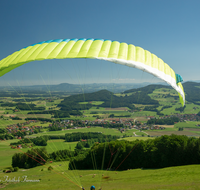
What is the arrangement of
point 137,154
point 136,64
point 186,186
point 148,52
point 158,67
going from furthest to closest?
point 137,154 → point 186,186 → point 148,52 → point 158,67 → point 136,64

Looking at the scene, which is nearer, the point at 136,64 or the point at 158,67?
the point at 136,64

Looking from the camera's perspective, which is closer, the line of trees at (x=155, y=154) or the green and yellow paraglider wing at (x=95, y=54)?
the green and yellow paraglider wing at (x=95, y=54)

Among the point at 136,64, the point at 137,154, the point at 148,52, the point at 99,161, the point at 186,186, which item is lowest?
the point at 99,161

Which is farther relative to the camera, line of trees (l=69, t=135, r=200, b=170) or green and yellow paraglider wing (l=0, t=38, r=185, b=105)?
line of trees (l=69, t=135, r=200, b=170)

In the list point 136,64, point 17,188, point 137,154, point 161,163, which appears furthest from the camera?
point 137,154

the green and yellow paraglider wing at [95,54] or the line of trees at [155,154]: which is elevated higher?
the green and yellow paraglider wing at [95,54]

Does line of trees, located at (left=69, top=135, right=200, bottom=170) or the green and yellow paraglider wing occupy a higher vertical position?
the green and yellow paraglider wing

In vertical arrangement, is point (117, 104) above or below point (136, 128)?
above

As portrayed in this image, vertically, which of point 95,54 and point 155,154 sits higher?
point 95,54

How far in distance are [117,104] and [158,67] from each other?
114953mm

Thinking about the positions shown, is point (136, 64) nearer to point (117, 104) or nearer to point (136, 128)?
point (136, 128)

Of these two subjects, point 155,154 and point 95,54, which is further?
point 155,154

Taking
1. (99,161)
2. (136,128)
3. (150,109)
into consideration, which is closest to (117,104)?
(150,109)

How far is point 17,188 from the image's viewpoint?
15.5m
